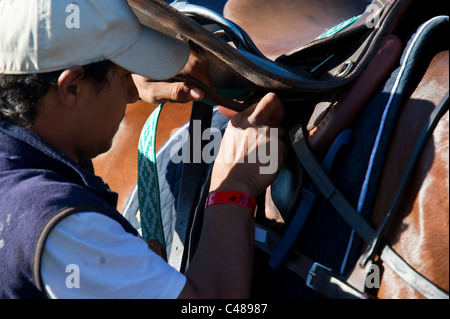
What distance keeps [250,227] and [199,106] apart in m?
0.47

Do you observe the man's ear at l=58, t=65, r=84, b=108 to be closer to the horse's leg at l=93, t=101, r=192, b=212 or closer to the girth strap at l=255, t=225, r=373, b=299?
the girth strap at l=255, t=225, r=373, b=299

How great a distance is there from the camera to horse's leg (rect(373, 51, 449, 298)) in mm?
867

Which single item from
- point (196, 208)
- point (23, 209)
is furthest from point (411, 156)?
point (23, 209)

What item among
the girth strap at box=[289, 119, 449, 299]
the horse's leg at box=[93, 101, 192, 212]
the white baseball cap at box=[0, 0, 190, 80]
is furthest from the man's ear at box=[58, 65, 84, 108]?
the horse's leg at box=[93, 101, 192, 212]

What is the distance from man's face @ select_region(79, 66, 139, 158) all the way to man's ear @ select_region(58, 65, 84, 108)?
0.02 m

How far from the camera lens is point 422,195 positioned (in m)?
0.90

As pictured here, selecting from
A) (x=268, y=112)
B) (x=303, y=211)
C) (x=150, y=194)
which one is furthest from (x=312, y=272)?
(x=150, y=194)

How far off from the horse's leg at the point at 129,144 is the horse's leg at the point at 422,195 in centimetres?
113

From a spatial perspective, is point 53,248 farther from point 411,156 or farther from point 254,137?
point 411,156

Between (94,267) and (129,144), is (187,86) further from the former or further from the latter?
(129,144)

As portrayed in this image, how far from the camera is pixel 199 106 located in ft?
4.80

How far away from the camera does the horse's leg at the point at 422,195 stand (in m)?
0.87

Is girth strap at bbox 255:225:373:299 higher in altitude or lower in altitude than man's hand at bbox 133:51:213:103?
lower

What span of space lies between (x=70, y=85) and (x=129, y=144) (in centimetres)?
107
